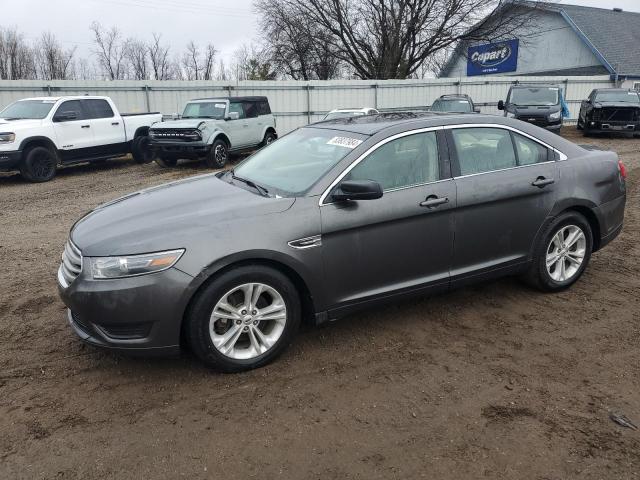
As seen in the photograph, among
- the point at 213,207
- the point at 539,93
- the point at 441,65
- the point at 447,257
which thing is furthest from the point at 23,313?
the point at 441,65

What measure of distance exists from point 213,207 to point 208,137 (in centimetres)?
1047

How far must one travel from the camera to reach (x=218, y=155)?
13.8 m

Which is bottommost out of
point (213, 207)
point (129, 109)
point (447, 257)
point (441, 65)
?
point (447, 257)

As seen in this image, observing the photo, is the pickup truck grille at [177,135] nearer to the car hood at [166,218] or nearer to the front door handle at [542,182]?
the car hood at [166,218]

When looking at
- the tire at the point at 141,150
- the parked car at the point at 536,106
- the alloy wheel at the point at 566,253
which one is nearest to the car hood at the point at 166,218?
the alloy wheel at the point at 566,253

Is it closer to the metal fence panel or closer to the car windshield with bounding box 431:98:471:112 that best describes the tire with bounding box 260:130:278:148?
the metal fence panel

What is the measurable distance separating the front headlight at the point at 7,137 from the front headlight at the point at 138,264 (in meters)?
10.2

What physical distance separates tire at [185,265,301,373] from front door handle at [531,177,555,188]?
223 cm

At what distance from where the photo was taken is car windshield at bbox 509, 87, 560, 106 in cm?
Result: 1802

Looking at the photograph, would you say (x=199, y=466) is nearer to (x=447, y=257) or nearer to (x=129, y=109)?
(x=447, y=257)

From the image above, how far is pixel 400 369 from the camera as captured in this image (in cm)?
346

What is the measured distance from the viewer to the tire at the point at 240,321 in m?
3.20

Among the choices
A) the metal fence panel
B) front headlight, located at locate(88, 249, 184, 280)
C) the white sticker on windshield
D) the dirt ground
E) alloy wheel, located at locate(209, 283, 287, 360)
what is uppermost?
the metal fence panel

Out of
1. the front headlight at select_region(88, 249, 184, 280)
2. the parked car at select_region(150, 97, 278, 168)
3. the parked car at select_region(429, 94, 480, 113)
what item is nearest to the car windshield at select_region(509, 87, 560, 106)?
the parked car at select_region(429, 94, 480, 113)
